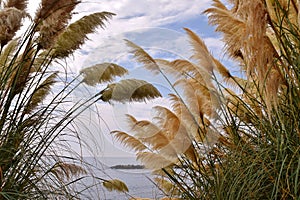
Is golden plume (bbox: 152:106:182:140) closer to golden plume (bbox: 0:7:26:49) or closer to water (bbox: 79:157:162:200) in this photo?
water (bbox: 79:157:162:200)

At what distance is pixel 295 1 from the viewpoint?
2.95 metres

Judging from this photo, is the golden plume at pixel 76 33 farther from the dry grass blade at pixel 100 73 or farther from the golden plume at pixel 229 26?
the golden plume at pixel 229 26

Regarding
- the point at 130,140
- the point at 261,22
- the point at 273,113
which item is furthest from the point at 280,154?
the point at 130,140

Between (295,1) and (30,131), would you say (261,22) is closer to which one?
(295,1)

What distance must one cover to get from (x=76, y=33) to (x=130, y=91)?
0.50 m

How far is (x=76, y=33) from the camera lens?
9.40 ft

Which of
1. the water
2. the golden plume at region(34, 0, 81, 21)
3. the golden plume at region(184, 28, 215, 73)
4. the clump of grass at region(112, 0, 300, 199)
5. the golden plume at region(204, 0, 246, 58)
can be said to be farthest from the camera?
the golden plume at region(184, 28, 215, 73)

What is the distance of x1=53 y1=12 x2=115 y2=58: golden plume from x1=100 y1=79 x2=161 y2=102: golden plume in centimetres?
35

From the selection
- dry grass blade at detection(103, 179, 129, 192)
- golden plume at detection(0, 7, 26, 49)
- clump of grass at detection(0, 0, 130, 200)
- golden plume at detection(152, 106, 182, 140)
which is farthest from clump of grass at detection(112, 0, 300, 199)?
golden plume at detection(0, 7, 26, 49)

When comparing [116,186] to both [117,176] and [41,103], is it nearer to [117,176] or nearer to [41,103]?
[117,176]

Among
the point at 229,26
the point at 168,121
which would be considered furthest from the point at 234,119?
the point at 229,26

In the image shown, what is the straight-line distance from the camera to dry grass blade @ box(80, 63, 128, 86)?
2953mm

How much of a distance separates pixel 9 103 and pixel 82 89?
1.68 ft

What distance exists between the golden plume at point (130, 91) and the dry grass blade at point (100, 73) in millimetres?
106
